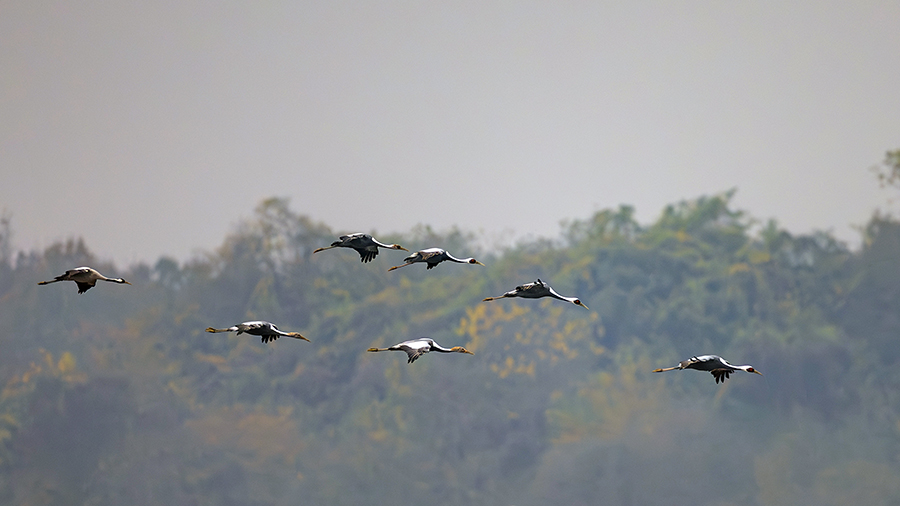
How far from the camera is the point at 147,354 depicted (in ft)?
228

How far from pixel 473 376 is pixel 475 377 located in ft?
0.44

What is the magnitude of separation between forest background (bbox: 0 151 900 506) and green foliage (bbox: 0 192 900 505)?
0.14 metres

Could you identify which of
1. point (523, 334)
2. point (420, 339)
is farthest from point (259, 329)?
point (523, 334)

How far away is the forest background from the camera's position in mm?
61812

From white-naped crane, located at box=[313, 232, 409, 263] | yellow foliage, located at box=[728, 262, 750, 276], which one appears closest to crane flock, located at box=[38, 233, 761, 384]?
white-naped crane, located at box=[313, 232, 409, 263]

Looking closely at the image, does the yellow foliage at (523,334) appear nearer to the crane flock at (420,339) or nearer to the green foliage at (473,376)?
the green foliage at (473,376)

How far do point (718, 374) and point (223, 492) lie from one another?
53196 mm

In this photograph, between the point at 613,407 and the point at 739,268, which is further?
the point at 739,268

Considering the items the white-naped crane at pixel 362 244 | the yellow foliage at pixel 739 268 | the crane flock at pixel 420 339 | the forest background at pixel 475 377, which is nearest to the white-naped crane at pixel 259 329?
the crane flock at pixel 420 339

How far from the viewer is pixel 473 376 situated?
65.4m

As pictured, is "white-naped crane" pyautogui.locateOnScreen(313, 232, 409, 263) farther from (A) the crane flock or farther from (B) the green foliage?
(B) the green foliage

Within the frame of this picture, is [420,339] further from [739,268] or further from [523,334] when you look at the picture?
[739,268]

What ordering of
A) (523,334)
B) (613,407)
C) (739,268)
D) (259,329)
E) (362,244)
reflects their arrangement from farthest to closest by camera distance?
(739,268) → (523,334) → (613,407) → (362,244) → (259,329)

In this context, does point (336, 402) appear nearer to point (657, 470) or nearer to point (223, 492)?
point (223, 492)
